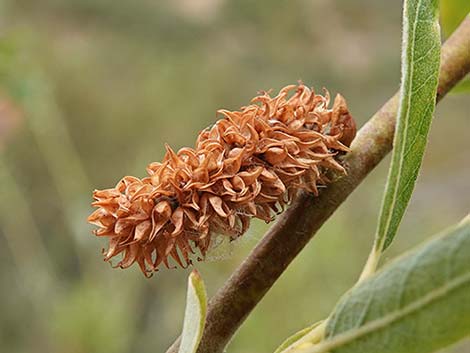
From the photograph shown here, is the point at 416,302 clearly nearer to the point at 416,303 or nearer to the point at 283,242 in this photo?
the point at 416,303

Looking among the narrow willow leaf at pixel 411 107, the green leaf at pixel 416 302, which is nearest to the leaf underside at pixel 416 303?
the green leaf at pixel 416 302

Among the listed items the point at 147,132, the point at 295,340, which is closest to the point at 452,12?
the point at 295,340

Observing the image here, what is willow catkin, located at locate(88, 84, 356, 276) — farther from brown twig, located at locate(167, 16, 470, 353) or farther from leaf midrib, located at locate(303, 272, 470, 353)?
leaf midrib, located at locate(303, 272, 470, 353)

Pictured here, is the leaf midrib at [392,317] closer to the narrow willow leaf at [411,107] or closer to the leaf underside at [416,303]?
the leaf underside at [416,303]

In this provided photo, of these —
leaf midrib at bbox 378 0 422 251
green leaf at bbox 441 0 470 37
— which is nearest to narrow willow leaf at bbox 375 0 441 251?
leaf midrib at bbox 378 0 422 251

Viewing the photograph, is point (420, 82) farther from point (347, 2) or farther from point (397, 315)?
point (347, 2)

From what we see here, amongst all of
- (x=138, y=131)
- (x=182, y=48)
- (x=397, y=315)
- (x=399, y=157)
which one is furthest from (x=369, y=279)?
(x=182, y=48)

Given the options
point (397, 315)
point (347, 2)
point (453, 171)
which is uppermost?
point (347, 2)
